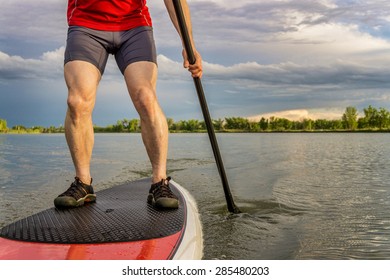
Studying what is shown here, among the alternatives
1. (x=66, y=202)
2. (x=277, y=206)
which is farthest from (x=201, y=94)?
(x=277, y=206)

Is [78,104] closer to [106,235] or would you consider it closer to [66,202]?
[66,202]

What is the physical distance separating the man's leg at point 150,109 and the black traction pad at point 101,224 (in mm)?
500

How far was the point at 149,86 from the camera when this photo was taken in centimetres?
402

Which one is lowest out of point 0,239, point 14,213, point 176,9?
point 14,213

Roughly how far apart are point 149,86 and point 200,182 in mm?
4784

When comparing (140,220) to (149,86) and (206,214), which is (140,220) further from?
(206,214)

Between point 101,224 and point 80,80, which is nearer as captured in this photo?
point 101,224

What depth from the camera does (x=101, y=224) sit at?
3428 millimetres

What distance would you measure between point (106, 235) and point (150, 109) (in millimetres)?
1413

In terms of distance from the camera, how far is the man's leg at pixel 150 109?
13.1 feet

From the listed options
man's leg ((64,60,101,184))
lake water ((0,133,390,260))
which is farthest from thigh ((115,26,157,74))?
lake water ((0,133,390,260))

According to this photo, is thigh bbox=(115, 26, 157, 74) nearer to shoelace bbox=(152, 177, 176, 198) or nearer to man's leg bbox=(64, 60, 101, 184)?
man's leg bbox=(64, 60, 101, 184)
